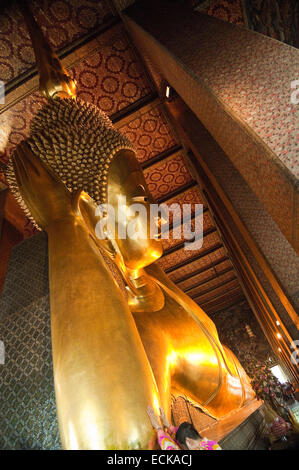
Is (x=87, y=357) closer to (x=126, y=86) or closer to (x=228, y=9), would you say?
(x=126, y=86)

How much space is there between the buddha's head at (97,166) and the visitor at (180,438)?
78 cm

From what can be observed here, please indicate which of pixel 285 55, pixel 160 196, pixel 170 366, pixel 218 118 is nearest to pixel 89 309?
pixel 170 366

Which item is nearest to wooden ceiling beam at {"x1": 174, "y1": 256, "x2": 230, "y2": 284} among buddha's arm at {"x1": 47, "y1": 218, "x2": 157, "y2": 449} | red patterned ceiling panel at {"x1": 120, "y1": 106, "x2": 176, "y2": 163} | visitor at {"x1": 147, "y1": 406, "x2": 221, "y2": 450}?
red patterned ceiling panel at {"x1": 120, "y1": 106, "x2": 176, "y2": 163}

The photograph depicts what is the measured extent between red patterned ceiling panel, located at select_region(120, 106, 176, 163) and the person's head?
2928 mm

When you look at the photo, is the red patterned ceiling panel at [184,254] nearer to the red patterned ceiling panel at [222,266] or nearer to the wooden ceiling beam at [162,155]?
the red patterned ceiling panel at [222,266]

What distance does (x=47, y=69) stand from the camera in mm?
1909

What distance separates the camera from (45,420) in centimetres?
84

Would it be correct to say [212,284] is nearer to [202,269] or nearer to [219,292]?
[219,292]

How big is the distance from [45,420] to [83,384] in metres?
0.21

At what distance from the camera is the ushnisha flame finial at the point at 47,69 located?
6.14 feet

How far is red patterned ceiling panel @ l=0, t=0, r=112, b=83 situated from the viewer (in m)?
2.12

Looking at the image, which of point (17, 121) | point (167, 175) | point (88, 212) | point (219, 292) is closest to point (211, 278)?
point (219, 292)

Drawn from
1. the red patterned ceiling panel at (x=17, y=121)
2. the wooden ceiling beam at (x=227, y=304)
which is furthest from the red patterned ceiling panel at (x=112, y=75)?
the wooden ceiling beam at (x=227, y=304)

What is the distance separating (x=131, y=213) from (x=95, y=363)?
824mm
